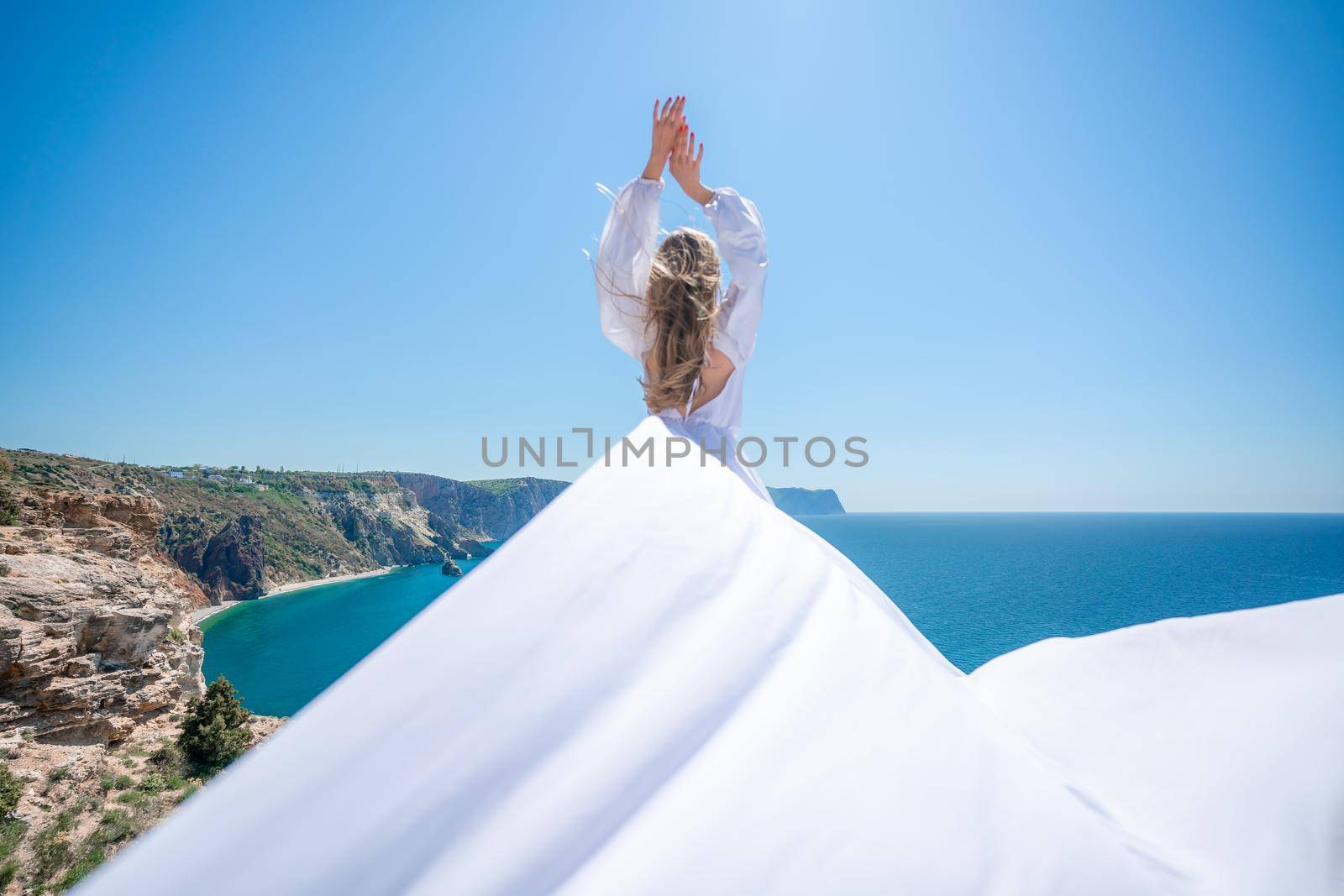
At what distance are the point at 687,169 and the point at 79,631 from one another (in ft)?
75.8

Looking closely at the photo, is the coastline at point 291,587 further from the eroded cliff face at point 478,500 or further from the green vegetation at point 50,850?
the green vegetation at point 50,850

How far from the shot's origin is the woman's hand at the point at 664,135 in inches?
85.7

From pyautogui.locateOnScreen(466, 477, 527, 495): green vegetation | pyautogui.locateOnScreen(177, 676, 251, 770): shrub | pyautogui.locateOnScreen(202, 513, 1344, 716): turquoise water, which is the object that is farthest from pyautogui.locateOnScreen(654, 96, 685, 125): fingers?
pyautogui.locateOnScreen(466, 477, 527, 495): green vegetation

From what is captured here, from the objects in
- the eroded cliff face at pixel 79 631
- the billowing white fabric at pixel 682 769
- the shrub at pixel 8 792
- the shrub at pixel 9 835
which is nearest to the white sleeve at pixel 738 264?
the billowing white fabric at pixel 682 769

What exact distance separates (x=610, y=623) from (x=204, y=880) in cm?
67

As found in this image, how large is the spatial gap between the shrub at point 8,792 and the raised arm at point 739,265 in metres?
18.2

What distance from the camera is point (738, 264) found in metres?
2.12

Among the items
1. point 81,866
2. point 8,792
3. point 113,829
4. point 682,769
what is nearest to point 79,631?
point 8,792

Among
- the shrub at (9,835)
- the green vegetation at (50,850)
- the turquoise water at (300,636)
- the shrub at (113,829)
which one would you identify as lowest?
the turquoise water at (300,636)

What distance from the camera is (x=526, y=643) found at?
99 cm

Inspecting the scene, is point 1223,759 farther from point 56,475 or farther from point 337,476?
point 337,476

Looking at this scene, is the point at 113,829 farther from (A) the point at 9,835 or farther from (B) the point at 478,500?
(B) the point at 478,500

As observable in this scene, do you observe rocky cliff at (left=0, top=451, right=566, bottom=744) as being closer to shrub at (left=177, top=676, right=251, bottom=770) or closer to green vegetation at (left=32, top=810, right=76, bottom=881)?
shrub at (left=177, top=676, right=251, bottom=770)

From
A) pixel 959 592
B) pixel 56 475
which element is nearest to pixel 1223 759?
pixel 56 475
